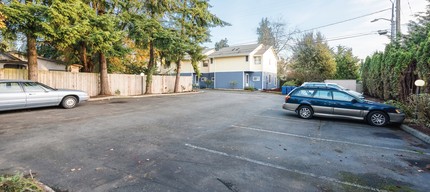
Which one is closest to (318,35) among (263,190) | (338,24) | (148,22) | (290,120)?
(338,24)

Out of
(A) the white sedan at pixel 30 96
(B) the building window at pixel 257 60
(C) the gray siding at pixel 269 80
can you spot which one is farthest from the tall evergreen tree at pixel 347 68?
(A) the white sedan at pixel 30 96

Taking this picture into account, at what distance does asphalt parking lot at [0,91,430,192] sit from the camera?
3336 mm

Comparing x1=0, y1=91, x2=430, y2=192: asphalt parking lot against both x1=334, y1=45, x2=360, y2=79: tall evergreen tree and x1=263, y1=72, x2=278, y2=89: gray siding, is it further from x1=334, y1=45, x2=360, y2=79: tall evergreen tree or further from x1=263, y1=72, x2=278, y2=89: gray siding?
x1=263, y1=72, x2=278, y2=89: gray siding

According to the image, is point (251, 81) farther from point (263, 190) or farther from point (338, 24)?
point (263, 190)

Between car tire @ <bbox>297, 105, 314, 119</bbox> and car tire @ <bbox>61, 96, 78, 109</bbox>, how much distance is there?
10510 millimetres

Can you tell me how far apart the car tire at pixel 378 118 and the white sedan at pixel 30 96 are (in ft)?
42.0

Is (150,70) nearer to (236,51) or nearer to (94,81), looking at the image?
(94,81)

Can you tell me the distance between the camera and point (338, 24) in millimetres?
26578

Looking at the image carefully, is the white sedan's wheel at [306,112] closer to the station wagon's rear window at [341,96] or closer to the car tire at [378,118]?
the station wagon's rear window at [341,96]

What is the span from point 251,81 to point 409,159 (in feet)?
89.0

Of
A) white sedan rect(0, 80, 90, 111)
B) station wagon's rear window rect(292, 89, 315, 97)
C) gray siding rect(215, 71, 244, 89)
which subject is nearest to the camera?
white sedan rect(0, 80, 90, 111)

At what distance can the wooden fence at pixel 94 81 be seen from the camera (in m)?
12.8

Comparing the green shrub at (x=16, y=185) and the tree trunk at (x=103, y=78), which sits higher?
the tree trunk at (x=103, y=78)

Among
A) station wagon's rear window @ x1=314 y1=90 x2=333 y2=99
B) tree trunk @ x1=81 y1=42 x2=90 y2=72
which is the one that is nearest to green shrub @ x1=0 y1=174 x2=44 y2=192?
station wagon's rear window @ x1=314 y1=90 x2=333 y2=99
